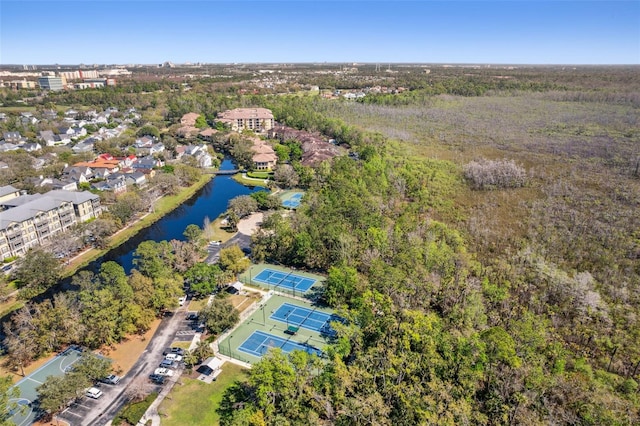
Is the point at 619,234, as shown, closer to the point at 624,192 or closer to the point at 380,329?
the point at 624,192

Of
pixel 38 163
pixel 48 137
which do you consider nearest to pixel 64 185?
pixel 38 163

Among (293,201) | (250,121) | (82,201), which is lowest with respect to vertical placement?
(293,201)

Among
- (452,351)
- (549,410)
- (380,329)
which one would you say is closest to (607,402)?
(549,410)

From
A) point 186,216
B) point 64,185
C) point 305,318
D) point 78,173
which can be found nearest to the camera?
point 305,318

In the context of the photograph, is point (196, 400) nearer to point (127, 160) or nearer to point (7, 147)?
point (127, 160)

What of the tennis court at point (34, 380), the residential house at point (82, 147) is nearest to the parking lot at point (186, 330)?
the tennis court at point (34, 380)

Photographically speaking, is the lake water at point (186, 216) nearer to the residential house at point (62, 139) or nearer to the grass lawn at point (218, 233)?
the grass lawn at point (218, 233)
